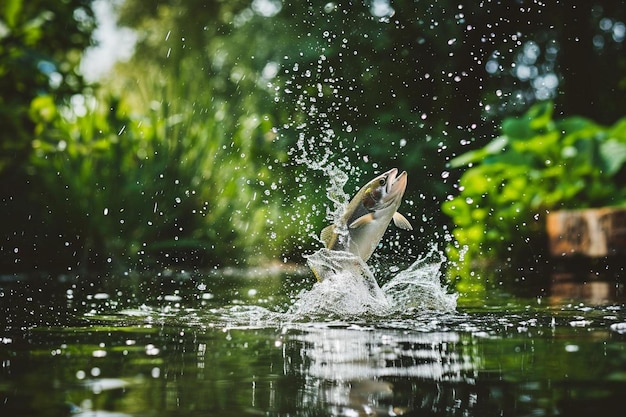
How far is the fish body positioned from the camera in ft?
13.7

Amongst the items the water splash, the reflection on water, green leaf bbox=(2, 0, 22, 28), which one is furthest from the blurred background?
the reflection on water

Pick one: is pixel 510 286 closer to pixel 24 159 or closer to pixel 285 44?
pixel 24 159

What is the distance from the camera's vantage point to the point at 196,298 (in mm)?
5664

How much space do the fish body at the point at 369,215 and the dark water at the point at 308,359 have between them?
0.34 meters

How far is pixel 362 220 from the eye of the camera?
415cm

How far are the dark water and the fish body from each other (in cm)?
34

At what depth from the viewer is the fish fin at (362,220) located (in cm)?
414

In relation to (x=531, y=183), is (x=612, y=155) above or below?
above

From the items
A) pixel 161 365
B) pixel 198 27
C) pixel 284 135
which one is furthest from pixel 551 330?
pixel 198 27

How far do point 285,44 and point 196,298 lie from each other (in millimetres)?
10311

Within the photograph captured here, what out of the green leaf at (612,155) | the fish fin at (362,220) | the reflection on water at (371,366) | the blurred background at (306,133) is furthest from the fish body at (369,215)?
the green leaf at (612,155)

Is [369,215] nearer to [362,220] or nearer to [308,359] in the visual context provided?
[362,220]

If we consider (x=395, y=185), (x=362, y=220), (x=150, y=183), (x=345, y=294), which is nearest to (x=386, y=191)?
(x=395, y=185)

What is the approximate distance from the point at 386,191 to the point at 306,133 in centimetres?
998
